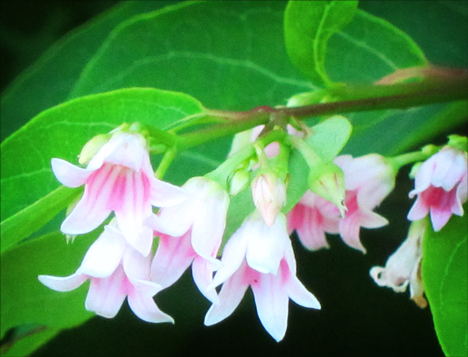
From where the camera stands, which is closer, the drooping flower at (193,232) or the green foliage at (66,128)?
the drooping flower at (193,232)

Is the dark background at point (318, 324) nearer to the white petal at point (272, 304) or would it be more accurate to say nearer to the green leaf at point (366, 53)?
the green leaf at point (366, 53)

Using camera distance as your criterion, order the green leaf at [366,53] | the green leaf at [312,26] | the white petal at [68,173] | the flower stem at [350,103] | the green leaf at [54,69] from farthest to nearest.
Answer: the green leaf at [54,69]
the green leaf at [366,53]
the green leaf at [312,26]
the flower stem at [350,103]
the white petal at [68,173]

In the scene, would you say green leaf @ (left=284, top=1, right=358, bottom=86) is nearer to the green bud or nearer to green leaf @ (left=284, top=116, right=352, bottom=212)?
green leaf @ (left=284, top=116, right=352, bottom=212)

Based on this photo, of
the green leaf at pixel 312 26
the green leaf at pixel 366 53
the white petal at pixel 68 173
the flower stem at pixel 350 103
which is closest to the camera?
the white petal at pixel 68 173

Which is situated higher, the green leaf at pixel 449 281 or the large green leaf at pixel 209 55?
the large green leaf at pixel 209 55

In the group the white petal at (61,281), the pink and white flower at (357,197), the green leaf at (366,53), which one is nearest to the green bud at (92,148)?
the white petal at (61,281)

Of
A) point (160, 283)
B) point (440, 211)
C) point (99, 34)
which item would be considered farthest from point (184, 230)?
point (99, 34)
